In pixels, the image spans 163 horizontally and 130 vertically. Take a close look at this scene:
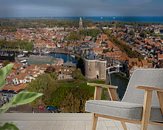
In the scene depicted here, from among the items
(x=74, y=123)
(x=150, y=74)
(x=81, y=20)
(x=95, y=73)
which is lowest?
(x=74, y=123)

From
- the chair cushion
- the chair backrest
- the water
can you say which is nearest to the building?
the water

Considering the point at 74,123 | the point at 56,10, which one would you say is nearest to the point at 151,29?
the point at 56,10

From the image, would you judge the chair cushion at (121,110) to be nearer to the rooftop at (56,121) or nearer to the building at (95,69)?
the rooftop at (56,121)

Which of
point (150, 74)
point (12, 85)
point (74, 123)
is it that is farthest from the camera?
point (12, 85)

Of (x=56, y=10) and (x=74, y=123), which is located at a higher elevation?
(x=56, y=10)

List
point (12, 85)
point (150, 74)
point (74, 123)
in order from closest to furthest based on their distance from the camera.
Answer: point (150, 74), point (74, 123), point (12, 85)

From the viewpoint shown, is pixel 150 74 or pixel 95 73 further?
pixel 95 73

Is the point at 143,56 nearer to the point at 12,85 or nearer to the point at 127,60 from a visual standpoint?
the point at 127,60

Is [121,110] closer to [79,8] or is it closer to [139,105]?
[139,105]
